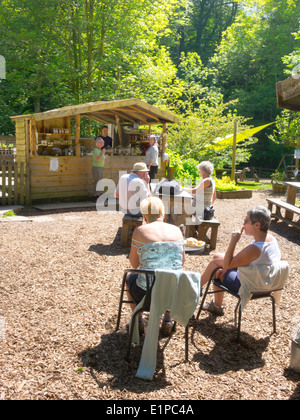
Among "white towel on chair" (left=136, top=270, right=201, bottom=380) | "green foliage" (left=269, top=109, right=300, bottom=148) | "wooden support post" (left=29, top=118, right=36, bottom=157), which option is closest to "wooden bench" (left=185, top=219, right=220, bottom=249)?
"white towel on chair" (left=136, top=270, right=201, bottom=380)

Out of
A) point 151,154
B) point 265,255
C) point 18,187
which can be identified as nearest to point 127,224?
point 265,255

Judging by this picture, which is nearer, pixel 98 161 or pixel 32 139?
pixel 32 139

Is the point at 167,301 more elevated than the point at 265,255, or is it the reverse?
the point at 265,255

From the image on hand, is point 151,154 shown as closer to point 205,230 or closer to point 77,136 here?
point 77,136

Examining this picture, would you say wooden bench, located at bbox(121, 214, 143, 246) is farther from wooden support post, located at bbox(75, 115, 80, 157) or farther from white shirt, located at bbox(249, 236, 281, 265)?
wooden support post, located at bbox(75, 115, 80, 157)

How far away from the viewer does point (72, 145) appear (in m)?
13.0

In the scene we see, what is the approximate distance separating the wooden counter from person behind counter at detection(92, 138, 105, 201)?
1.06 feet

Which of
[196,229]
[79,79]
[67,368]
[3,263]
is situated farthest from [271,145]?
[67,368]

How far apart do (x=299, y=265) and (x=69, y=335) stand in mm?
4079

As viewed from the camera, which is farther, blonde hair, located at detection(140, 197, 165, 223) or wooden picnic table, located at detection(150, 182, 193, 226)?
wooden picnic table, located at detection(150, 182, 193, 226)

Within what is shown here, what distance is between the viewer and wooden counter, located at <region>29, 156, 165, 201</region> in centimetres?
1080

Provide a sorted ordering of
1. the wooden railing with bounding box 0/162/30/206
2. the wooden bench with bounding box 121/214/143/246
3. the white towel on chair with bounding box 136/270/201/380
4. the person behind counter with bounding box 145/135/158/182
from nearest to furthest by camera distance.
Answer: the white towel on chair with bounding box 136/270/201/380 → the wooden bench with bounding box 121/214/143/246 → the wooden railing with bounding box 0/162/30/206 → the person behind counter with bounding box 145/135/158/182

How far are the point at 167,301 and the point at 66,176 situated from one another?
8.69 metres

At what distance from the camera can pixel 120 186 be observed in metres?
6.70
